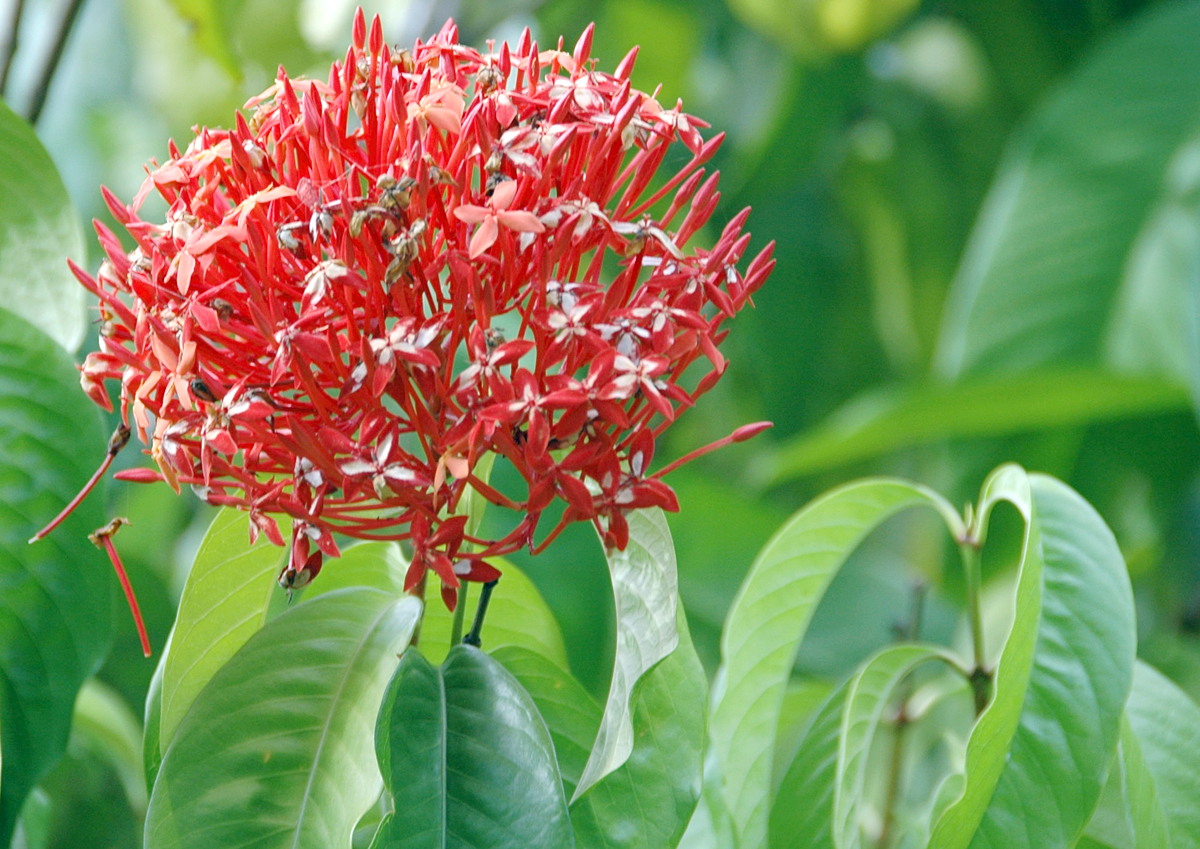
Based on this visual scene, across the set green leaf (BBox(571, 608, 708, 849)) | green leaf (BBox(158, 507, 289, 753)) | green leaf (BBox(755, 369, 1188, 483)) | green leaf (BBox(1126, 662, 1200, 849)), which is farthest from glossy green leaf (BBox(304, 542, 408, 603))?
green leaf (BBox(755, 369, 1188, 483))

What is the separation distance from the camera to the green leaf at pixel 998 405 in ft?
3.33

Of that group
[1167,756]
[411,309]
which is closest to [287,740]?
[411,309]

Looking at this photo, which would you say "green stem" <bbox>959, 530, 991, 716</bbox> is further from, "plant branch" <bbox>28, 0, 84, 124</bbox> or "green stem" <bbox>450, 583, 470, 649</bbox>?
"plant branch" <bbox>28, 0, 84, 124</bbox>

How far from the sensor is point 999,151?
58.0 inches

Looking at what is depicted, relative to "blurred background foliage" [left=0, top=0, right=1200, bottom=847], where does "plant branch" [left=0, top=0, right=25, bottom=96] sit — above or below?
above

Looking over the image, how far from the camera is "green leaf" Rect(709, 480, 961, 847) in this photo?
0.54 m

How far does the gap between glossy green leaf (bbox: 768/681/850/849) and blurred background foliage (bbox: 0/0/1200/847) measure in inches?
10.2

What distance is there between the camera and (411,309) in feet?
1.37

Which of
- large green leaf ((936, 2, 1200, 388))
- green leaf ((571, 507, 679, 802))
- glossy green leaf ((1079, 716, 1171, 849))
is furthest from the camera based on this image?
large green leaf ((936, 2, 1200, 388))

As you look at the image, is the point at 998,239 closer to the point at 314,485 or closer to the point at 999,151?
the point at 999,151

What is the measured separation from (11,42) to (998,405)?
0.86 m

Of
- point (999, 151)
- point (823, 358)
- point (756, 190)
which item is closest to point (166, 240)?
point (756, 190)

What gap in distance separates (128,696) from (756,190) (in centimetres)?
94

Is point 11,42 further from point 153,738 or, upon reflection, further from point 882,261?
point 882,261
